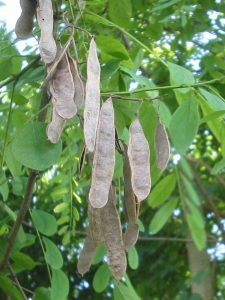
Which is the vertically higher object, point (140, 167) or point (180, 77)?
point (140, 167)

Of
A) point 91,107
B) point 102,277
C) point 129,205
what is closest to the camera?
point 91,107

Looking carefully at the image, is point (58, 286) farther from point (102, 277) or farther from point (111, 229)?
point (111, 229)

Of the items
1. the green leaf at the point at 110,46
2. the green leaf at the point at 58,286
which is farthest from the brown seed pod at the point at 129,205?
the green leaf at the point at 58,286

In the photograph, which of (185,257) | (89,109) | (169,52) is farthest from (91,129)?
(185,257)

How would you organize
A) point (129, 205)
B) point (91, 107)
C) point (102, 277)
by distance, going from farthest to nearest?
point (102, 277) < point (129, 205) < point (91, 107)

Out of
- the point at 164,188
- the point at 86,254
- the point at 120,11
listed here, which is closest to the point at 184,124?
the point at 86,254

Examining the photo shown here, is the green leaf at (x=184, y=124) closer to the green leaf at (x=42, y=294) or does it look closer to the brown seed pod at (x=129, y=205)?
the brown seed pod at (x=129, y=205)

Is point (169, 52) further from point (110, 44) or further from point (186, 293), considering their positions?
point (186, 293)
